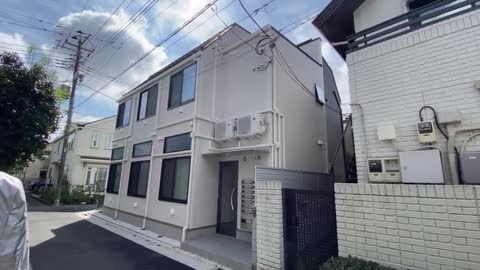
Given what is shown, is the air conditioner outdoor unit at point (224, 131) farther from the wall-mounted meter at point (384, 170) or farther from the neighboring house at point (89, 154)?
the neighboring house at point (89, 154)

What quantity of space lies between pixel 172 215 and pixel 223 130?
9.92 ft

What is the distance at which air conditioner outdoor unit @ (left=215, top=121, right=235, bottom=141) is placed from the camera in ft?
22.9

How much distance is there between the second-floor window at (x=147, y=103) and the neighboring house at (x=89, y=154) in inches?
461

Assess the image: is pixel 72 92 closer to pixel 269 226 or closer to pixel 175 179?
pixel 175 179

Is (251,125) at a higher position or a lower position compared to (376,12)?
lower

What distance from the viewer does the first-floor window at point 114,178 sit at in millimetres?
11182

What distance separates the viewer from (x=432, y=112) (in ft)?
13.1

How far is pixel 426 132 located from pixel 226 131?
4712mm

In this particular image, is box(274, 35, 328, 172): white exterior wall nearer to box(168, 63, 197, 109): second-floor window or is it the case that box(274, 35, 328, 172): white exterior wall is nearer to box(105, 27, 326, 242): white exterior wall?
box(105, 27, 326, 242): white exterior wall

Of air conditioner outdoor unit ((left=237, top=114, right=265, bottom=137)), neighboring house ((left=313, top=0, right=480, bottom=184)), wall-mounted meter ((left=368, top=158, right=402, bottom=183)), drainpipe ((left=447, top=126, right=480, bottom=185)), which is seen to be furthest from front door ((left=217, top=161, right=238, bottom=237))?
drainpipe ((left=447, top=126, right=480, bottom=185))

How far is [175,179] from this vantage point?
7.75 metres

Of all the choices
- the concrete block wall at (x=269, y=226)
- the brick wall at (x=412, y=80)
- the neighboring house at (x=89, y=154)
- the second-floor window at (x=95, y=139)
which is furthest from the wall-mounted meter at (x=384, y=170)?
the second-floor window at (x=95, y=139)

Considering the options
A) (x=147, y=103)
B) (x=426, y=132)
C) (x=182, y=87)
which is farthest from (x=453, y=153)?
(x=147, y=103)

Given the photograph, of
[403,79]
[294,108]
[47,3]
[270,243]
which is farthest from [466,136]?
[47,3]
